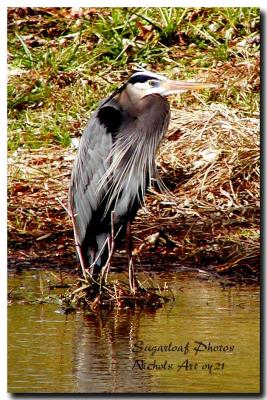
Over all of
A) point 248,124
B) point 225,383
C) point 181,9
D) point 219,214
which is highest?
point 181,9

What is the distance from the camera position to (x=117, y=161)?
468 centimetres

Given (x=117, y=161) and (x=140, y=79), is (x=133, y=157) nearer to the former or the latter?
(x=117, y=161)

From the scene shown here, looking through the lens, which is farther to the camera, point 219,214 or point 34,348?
point 219,214

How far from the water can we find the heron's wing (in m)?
0.34

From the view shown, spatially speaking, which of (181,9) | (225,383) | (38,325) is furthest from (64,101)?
(225,383)

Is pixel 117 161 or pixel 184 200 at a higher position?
pixel 117 161

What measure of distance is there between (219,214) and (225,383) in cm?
69

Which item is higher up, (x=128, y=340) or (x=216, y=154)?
(x=216, y=154)

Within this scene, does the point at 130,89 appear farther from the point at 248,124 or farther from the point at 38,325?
the point at 38,325

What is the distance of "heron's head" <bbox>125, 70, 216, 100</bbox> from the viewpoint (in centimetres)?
462

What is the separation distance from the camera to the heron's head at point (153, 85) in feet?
15.2

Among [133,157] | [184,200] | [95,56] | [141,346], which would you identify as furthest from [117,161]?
[141,346]

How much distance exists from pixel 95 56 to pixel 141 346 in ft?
3.69

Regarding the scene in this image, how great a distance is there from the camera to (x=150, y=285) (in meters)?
4.56
